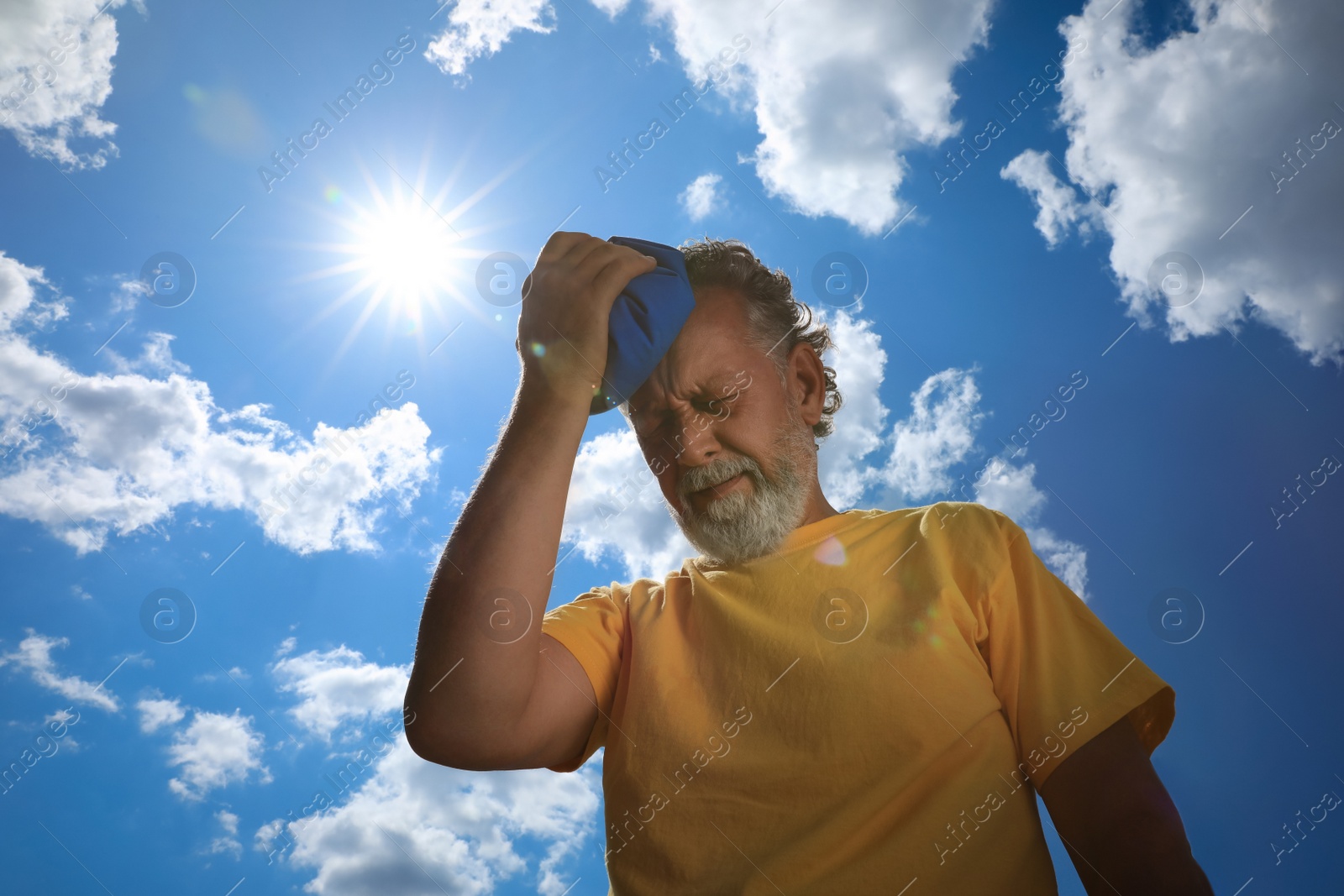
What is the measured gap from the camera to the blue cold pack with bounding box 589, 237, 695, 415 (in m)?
1.86

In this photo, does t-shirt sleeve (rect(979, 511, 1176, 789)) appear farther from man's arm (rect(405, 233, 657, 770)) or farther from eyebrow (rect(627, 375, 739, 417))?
man's arm (rect(405, 233, 657, 770))

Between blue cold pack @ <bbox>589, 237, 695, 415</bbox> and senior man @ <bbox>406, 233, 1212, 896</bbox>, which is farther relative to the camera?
blue cold pack @ <bbox>589, 237, 695, 415</bbox>

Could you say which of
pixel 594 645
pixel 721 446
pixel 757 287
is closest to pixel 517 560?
pixel 594 645

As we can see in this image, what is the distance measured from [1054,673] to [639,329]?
1407 millimetres

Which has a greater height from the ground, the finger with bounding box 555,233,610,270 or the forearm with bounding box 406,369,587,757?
the finger with bounding box 555,233,610,270

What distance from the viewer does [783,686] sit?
1829 millimetres

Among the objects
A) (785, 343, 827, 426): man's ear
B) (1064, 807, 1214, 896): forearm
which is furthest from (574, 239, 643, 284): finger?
(1064, 807, 1214, 896): forearm

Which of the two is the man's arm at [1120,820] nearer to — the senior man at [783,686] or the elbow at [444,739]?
the senior man at [783,686]

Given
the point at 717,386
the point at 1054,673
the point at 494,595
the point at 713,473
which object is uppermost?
the point at 717,386

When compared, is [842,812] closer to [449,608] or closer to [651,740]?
[651,740]

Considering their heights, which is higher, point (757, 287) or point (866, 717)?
point (757, 287)

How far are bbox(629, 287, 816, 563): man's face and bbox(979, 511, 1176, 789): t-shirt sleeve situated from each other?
72 cm

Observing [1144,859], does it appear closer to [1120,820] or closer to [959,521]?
[1120,820]

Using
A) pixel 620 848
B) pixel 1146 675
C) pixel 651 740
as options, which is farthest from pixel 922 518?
pixel 620 848
